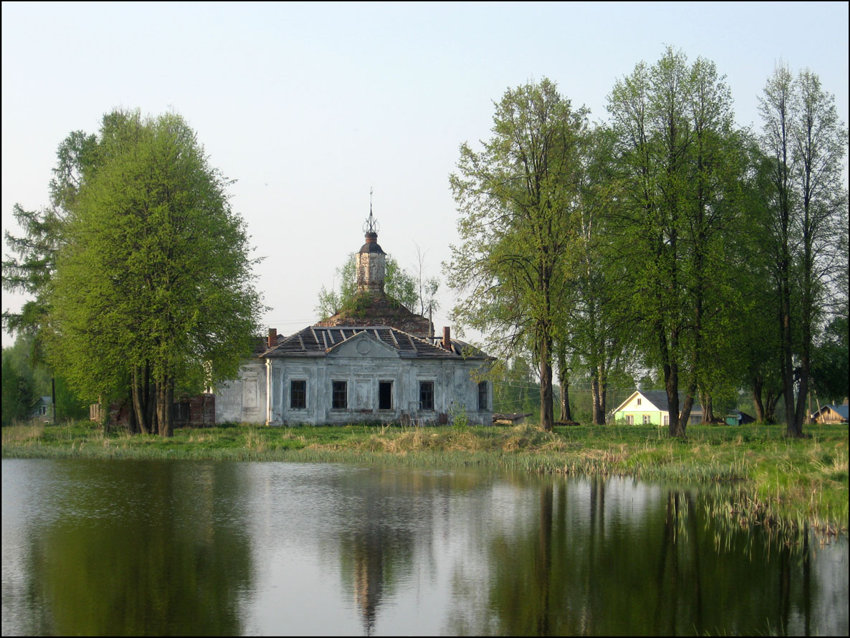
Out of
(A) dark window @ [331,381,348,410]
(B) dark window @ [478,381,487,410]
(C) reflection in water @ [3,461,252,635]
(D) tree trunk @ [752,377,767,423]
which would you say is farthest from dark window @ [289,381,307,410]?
(C) reflection in water @ [3,461,252,635]

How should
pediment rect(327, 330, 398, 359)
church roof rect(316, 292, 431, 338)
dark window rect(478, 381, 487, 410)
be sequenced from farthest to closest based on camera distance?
church roof rect(316, 292, 431, 338) < dark window rect(478, 381, 487, 410) < pediment rect(327, 330, 398, 359)

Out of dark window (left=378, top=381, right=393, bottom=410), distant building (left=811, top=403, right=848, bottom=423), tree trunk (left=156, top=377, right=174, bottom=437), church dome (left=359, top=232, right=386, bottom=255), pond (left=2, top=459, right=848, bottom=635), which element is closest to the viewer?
pond (left=2, top=459, right=848, bottom=635)

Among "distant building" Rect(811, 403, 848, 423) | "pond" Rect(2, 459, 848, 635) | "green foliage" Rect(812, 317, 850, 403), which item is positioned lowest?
"distant building" Rect(811, 403, 848, 423)

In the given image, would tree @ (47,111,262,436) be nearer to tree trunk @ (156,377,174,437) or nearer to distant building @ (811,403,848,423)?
tree trunk @ (156,377,174,437)

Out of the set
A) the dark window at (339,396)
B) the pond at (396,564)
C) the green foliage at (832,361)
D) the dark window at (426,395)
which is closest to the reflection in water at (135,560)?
the pond at (396,564)

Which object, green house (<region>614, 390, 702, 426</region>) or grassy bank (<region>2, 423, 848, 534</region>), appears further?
green house (<region>614, 390, 702, 426</region>)

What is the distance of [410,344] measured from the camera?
49.6m

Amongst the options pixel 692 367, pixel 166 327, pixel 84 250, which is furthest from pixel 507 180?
pixel 84 250

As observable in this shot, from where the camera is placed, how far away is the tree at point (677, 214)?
32.0 metres

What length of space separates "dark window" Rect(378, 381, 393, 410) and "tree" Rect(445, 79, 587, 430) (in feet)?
47.3

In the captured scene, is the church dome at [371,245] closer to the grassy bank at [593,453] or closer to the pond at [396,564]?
the grassy bank at [593,453]

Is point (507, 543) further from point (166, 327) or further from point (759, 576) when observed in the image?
point (166, 327)

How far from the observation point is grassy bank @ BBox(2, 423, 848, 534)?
58.2 feet

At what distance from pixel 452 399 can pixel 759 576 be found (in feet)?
120
